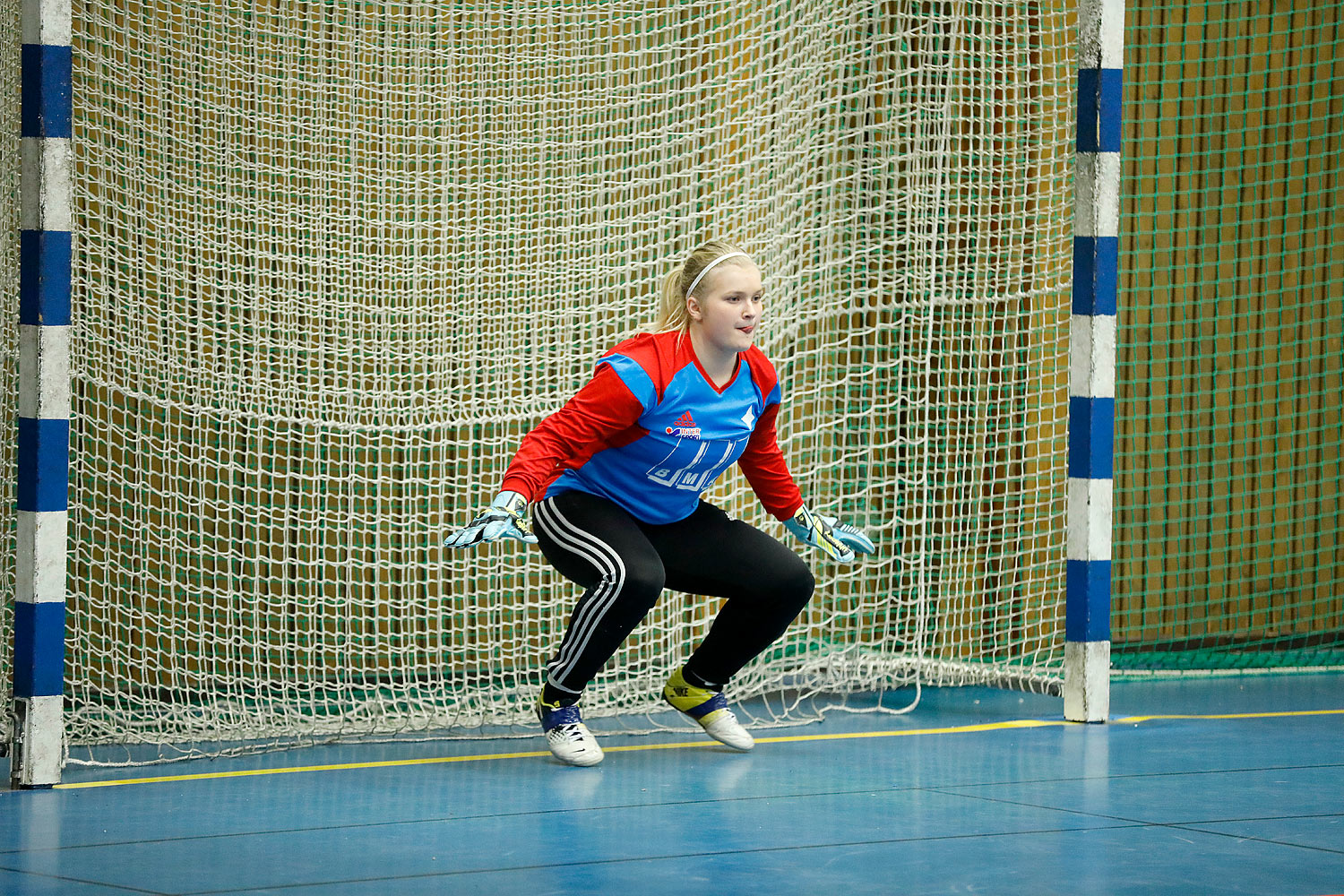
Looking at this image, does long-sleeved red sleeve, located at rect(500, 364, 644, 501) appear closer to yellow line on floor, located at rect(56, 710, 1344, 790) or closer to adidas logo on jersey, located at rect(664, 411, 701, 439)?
adidas logo on jersey, located at rect(664, 411, 701, 439)

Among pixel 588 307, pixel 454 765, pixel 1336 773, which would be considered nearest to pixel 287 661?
pixel 454 765

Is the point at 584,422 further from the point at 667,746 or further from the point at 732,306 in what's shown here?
the point at 667,746

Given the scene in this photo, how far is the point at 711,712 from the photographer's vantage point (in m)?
4.62

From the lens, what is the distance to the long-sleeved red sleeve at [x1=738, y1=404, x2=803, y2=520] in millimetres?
4664

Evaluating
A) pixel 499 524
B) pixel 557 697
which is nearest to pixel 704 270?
pixel 499 524

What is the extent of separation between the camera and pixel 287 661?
17.2 ft

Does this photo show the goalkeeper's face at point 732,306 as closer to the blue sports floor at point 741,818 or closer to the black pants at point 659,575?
the black pants at point 659,575

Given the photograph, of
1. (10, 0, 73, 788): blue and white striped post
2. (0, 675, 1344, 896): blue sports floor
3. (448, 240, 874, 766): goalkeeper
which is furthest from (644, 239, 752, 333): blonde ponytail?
(10, 0, 73, 788): blue and white striped post

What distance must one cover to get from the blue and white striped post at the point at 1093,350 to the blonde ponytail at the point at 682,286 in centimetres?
124

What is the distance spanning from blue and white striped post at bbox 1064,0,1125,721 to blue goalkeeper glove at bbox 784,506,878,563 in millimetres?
769

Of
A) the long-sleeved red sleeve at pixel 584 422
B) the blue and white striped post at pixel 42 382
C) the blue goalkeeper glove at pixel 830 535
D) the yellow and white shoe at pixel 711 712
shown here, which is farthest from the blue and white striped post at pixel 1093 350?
the blue and white striped post at pixel 42 382

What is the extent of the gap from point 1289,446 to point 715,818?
15.3 ft

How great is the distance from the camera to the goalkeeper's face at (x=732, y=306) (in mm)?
4273

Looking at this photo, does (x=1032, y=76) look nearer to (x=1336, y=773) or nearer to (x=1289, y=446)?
(x=1289, y=446)
